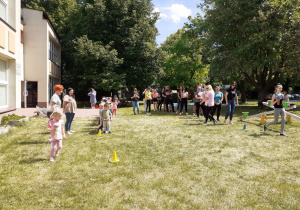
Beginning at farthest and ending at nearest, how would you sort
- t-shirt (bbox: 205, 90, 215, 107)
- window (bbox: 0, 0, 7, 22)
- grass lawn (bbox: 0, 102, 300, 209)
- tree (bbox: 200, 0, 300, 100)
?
1. tree (bbox: 200, 0, 300, 100)
2. t-shirt (bbox: 205, 90, 215, 107)
3. window (bbox: 0, 0, 7, 22)
4. grass lawn (bbox: 0, 102, 300, 209)

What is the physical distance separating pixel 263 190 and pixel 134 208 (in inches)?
88.0

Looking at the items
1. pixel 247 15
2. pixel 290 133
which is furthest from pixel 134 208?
pixel 247 15

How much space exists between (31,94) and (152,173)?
64.8ft

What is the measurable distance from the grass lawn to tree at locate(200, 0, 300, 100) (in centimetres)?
1277

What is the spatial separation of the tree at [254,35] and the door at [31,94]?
16359mm

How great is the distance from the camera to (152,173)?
4.68 metres

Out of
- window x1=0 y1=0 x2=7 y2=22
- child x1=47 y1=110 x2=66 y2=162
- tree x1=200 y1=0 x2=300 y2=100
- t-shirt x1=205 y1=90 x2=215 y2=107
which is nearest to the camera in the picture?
child x1=47 y1=110 x2=66 y2=162

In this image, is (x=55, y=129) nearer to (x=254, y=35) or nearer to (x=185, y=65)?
(x=254, y=35)

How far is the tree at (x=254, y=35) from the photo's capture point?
1861cm

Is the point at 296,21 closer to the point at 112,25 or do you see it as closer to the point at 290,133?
the point at 290,133

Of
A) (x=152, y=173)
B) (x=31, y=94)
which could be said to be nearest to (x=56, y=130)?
(x=152, y=173)

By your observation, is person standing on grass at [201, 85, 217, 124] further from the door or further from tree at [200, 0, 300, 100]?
the door

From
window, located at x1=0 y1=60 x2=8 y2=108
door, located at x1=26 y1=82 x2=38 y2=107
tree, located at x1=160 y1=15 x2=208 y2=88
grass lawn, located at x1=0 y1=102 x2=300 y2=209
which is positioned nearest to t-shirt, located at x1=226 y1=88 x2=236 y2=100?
grass lawn, located at x1=0 y1=102 x2=300 y2=209

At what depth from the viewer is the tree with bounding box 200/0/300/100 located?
733 inches
